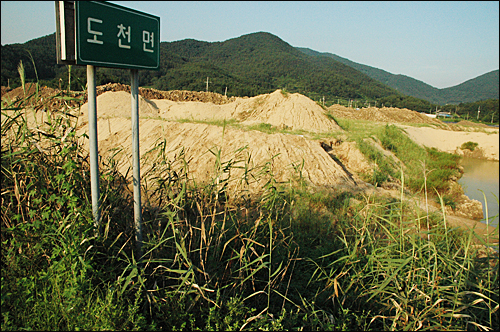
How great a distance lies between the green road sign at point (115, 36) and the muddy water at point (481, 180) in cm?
1106

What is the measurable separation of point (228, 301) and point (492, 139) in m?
25.7

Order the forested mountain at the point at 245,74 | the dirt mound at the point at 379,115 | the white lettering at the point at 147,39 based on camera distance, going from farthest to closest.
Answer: the forested mountain at the point at 245,74 → the dirt mound at the point at 379,115 → the white lettering at the point at 147,39

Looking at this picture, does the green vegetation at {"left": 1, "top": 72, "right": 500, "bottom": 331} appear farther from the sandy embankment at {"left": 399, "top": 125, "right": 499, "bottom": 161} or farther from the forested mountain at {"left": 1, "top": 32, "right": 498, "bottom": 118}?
the sandy embankment at {"left": 399, "top": 125, "right": 499, "bottom": 161}

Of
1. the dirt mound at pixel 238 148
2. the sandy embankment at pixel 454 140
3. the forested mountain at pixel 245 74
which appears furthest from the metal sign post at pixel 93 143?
the sandy embankment at pixel 454 140

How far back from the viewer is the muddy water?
38.6ft

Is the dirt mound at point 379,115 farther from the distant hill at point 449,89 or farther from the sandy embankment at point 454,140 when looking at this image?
the distant hill at point 449,89

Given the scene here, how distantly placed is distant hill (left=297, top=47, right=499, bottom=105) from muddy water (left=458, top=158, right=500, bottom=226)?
6850 centimetres

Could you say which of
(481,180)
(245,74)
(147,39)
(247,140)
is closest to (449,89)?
(245,74)

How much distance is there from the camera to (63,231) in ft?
7.97

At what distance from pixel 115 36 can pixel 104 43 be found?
10 cm

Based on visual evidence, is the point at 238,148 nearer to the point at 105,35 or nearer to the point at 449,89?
the point at 105,35

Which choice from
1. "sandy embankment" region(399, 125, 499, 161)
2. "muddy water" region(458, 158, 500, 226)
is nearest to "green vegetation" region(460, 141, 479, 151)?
"sandy embankment" region(399, 125, 499, 161)

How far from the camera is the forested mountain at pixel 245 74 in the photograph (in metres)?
38.2

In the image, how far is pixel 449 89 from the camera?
114 m
